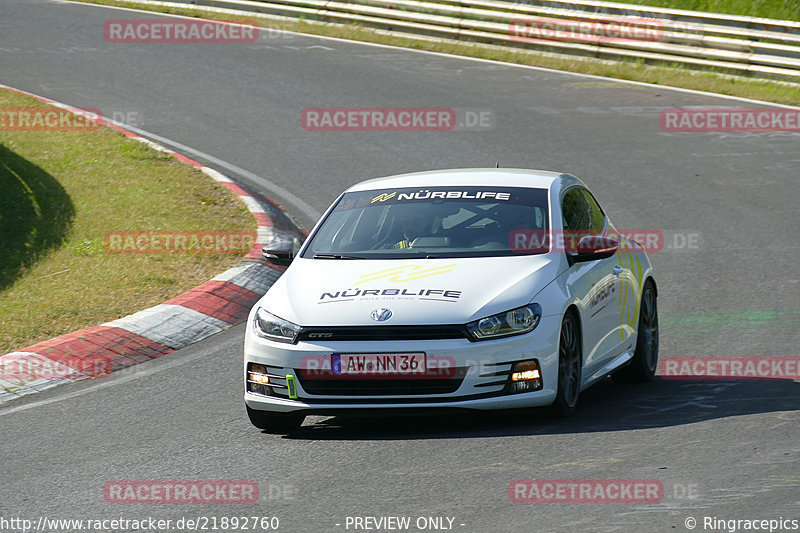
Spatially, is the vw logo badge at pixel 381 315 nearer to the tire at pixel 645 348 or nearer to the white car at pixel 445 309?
the white car at pixel 445 309

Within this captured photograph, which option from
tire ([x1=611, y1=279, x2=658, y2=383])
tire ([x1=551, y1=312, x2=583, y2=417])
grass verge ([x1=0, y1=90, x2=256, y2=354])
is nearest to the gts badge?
tire ([x1=551, y1=312, x2=583, y2=417])

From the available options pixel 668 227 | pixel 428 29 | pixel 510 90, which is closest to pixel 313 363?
pixel 668 227

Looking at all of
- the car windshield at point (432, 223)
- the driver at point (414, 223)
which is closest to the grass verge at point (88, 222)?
the car windshield at point (432, 223)

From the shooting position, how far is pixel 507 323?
7.15m

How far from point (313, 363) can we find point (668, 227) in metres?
7.53

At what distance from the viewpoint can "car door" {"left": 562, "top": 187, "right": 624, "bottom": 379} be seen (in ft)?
25.7

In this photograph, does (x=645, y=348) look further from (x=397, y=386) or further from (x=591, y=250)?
(x=397, y=386)

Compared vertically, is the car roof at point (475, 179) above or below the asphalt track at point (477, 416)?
above

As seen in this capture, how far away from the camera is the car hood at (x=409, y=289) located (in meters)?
7.12

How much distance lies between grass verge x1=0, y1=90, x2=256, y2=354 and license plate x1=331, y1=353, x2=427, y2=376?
3.66 meters

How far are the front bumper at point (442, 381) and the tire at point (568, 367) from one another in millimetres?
127

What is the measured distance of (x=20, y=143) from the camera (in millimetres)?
16688

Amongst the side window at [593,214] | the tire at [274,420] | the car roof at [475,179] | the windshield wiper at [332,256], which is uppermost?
the car roof at [475,179]

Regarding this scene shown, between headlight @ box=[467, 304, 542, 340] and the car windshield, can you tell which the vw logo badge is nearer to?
headlight @ box=[467, 304, 542, 340]
